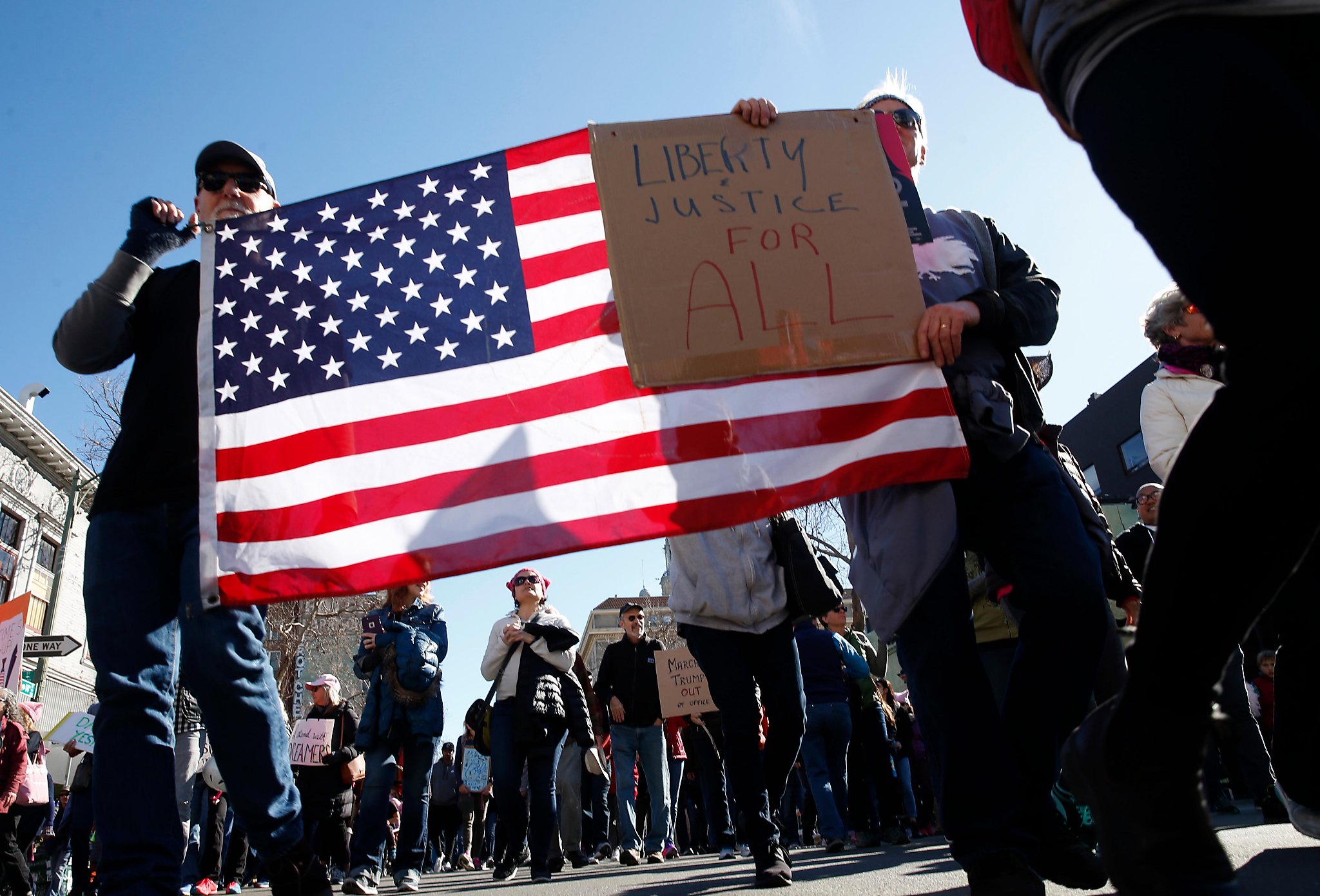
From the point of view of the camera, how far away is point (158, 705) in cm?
243

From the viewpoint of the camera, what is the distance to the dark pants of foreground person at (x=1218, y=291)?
3.85 feet

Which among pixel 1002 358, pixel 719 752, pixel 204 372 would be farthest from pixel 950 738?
pixel 719 752

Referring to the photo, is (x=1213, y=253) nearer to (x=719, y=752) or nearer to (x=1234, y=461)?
(x=1234, y=461)

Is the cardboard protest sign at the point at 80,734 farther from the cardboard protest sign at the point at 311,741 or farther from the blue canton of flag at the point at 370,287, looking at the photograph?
the blue canton of flag at the point at 370,287

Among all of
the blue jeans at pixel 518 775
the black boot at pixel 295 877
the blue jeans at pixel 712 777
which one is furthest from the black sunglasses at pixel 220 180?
the blue jeans at pixel 712 777

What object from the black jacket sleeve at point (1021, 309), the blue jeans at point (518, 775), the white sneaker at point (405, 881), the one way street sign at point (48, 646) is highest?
the one way street sign at point (48, 646)

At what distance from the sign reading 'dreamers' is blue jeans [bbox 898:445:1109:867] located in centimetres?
63

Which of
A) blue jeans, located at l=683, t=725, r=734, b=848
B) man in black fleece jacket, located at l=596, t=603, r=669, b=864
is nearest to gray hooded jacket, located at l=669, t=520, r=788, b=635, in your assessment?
man in black fleece jacket, located at l=596, t=603, r=669, b=864

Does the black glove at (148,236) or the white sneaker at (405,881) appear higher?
the black glove at (148,236)

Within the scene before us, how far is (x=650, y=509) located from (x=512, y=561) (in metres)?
0.45

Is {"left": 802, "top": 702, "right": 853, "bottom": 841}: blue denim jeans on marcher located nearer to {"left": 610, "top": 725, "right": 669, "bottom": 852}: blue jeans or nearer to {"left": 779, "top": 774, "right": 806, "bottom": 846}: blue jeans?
{"left": 610, "top": 725, "right": 669, "bottom": 852}: blue jeans

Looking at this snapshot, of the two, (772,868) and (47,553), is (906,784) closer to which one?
(772,868)

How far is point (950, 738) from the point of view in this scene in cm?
212

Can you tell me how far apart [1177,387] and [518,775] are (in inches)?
170
